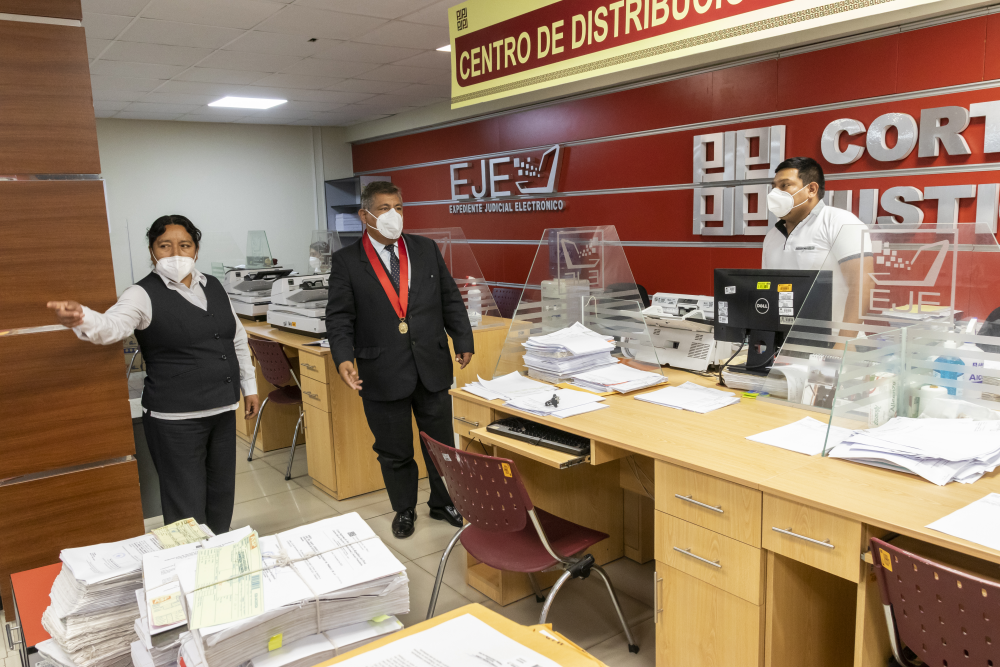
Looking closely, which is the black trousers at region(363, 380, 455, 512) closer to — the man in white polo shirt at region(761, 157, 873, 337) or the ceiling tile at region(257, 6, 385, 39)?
the man in white polo shirt at region(761, 157, 873, 337)

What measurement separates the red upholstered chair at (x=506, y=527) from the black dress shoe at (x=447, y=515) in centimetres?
104

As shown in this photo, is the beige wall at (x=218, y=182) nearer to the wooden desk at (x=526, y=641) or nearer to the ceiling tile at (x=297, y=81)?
the ceiling tile at (x=297, y=81)

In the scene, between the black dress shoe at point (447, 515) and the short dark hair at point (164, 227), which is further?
the black dress shoe at point (447, 515)

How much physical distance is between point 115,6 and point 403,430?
115 inches

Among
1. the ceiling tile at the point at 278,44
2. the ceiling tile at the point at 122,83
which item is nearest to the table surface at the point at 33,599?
the ceiling tile at the point at 278,44

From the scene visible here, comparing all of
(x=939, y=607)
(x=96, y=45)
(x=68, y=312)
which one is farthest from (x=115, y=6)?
(x=939, y=607)

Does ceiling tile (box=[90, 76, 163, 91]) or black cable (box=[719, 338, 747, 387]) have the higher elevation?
ceiling tile (box=[90, 76, 163, 91])

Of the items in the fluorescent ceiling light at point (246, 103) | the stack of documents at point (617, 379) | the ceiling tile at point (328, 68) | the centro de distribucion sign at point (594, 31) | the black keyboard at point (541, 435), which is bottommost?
the black keyboard at point (541, 435)

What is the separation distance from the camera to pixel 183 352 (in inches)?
98.7

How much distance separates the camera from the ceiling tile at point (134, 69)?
17.3 feet

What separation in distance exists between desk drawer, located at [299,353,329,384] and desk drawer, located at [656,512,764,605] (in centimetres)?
222

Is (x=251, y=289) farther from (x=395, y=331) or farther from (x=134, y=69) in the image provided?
(x=395, y=331)

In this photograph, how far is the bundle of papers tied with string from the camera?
1.09 m

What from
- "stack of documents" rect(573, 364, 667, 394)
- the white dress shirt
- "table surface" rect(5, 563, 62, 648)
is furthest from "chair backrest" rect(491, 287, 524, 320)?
"table surface" rect(5, 563, 62, 648)
